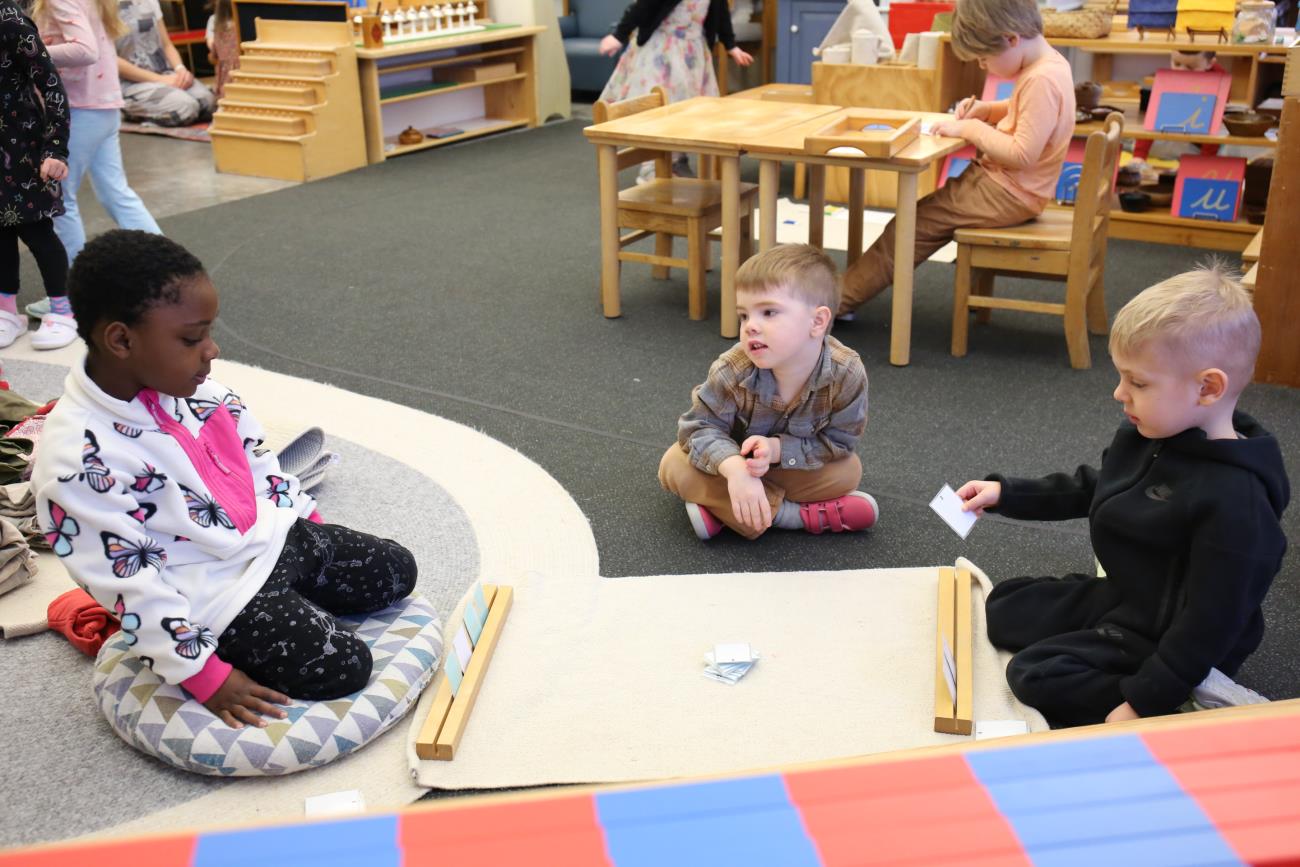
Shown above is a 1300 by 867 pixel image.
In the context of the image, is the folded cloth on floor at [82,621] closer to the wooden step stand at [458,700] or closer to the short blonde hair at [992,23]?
the wooden step stand at [458,700]

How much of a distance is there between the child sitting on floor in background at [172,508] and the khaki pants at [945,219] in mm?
2328

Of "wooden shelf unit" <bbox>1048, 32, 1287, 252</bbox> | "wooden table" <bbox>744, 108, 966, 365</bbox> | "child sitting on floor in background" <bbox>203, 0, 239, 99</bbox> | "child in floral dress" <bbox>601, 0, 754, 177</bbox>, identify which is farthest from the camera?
"child sitting on floor in background" <bbox>203, 0, 239, 99</bbox>

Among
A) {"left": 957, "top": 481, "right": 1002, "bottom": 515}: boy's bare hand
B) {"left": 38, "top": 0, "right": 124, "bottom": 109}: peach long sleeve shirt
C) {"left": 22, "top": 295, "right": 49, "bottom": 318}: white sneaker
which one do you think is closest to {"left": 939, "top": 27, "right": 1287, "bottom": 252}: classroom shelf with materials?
{"left": 38, "top": 0, "right": 124, "bottom": 109}: peach long sleeve shirt

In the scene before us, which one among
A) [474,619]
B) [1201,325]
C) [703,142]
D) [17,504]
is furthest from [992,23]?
[17,504]

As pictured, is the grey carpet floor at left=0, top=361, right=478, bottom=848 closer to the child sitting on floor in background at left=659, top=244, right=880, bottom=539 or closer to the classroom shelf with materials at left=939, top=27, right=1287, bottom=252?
the child sitting on floor in background at left=659, top=244, right=880, bottom=539

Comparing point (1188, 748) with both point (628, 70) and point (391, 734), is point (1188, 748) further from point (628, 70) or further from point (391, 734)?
point (628, 70)

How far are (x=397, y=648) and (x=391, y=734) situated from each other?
0.55ft

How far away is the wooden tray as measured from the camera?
3.41 meters

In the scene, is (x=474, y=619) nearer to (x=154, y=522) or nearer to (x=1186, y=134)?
(x=154, y=522)

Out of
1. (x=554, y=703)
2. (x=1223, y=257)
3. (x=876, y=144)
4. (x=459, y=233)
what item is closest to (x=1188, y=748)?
(x=554, y=703)

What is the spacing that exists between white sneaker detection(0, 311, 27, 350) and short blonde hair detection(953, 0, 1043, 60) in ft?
10.3

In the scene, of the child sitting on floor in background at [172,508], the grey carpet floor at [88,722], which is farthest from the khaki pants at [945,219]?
the child sitting on floor in background at [172,508]

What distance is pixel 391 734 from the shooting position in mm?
1961

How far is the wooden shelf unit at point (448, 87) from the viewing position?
676 cm
